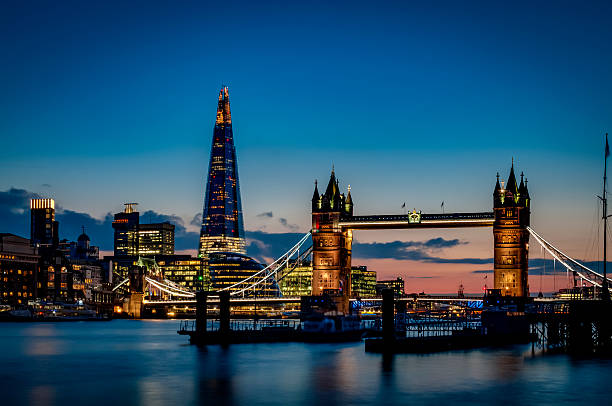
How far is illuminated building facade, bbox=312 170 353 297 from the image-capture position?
127938mm

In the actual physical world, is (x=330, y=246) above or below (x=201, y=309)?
above

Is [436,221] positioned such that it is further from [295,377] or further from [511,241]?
[295,377]

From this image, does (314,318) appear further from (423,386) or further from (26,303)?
(26,303)

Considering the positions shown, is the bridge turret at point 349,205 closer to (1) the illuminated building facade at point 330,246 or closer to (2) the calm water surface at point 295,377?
(1) the illuminated building facade at point 330,246

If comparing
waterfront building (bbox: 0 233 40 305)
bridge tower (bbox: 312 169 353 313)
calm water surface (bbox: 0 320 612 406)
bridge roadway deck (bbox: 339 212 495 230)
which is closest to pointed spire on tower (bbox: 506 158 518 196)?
bridge roadway deck (bbox: 339 212 495 230)

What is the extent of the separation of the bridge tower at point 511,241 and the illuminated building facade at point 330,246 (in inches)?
889

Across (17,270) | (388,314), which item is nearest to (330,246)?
(388,314)

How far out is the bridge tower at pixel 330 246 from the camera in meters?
128

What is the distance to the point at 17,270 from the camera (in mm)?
192750

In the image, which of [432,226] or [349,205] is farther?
[349,205]

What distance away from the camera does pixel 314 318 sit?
315 ft

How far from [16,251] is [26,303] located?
11.5 meters

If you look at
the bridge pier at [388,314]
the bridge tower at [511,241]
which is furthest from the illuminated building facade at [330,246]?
the bridge pier at [388,314]

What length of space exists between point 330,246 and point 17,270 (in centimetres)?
9267
